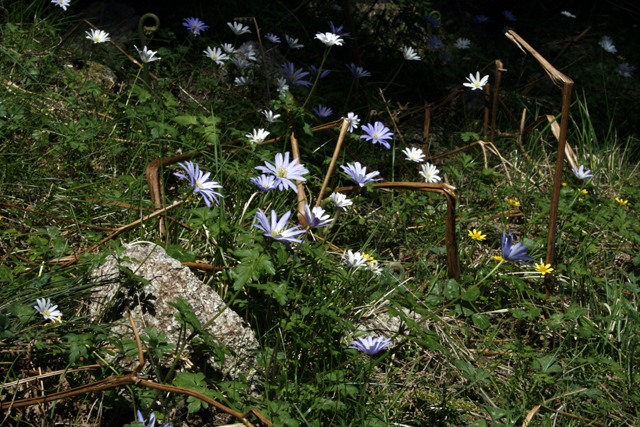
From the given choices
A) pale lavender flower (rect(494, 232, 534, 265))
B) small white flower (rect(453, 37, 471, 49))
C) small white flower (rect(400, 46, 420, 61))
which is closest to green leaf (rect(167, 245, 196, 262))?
pale lavender flower (rect(494, 232, 534, 265))

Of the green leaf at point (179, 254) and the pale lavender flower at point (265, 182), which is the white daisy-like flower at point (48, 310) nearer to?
the green leaf at point (179, 254)

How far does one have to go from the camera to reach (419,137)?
127 inches

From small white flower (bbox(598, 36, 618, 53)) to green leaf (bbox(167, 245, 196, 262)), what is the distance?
4.53 meters

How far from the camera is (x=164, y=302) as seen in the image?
1.53m

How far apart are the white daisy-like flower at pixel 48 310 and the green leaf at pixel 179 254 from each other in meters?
0.38

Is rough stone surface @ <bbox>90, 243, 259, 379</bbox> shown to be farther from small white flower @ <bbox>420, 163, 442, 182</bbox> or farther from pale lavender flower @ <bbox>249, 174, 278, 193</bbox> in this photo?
small white flower @ <bbox>420, 163, 442, 182</bbox>

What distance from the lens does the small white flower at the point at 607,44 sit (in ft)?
15.0

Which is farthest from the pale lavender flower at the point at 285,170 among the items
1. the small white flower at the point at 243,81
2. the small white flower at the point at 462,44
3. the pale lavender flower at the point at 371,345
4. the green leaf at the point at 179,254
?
the small white flower at the point at 462,44

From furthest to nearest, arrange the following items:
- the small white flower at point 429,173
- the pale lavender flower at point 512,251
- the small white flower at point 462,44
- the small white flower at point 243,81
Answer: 1. the small white flower at point 462,44
2. the small white flower at point 243,81
3. the small white flower at point 429,173
4. the pale lavender flower at point 512,251

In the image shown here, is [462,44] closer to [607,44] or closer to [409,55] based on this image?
[409,55]

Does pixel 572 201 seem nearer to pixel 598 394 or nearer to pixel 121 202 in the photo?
pixel 598 394

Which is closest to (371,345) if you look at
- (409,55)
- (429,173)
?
(429,173)

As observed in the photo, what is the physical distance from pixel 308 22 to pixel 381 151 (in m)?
1.39

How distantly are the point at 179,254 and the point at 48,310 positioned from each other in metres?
0.42
